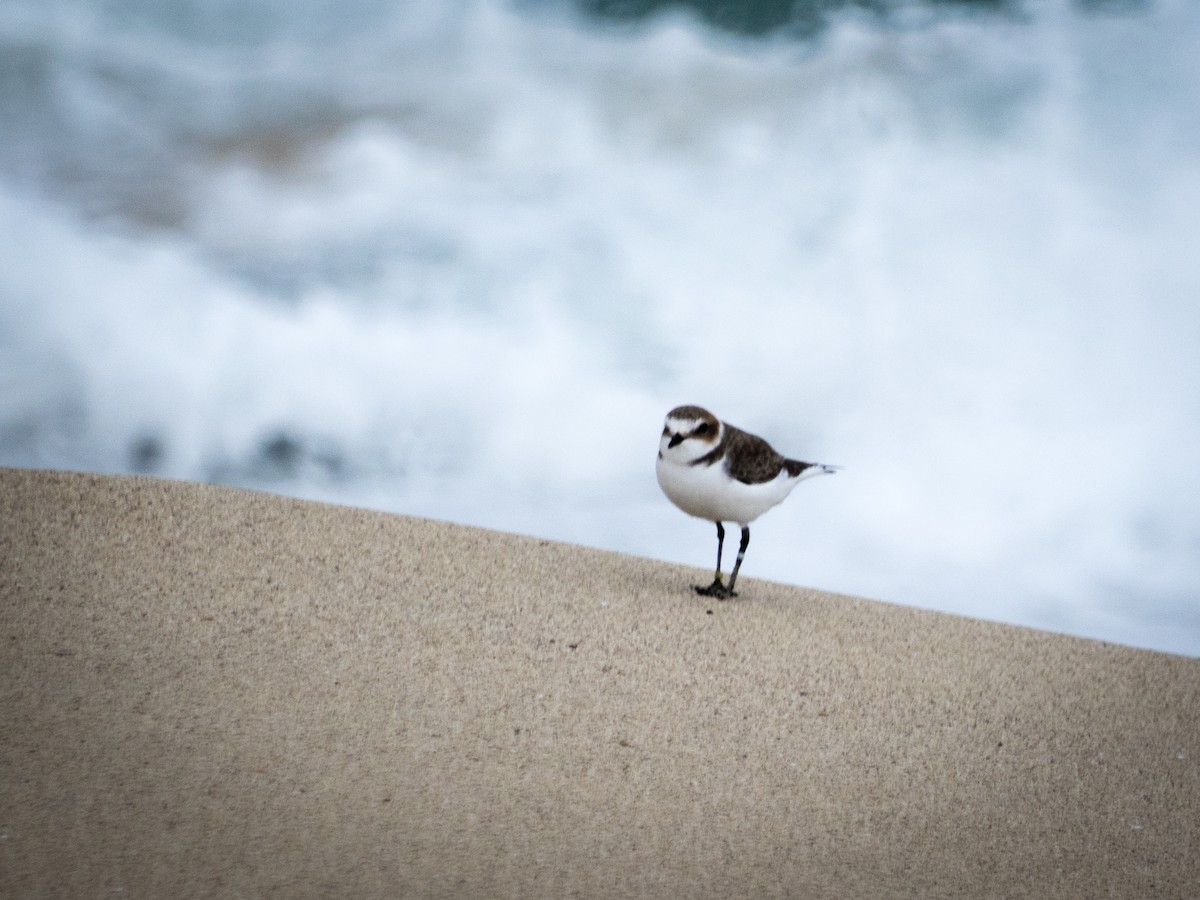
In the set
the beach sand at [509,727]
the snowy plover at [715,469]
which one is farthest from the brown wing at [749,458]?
the beach sand at [509,727]

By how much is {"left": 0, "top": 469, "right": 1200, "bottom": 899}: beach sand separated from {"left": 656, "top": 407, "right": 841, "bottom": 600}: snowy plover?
44 centimetres

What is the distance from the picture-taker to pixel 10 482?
495 centimetres

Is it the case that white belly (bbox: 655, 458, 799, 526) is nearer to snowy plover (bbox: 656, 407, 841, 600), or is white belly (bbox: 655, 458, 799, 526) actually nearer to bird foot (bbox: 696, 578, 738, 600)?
snowy plover (bbox: 656, 407, 841, 600)

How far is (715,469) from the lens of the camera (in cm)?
432

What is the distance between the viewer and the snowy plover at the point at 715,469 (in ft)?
14.1

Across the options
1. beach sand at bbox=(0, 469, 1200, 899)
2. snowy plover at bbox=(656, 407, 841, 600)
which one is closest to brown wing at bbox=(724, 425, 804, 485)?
snowy plover at bbox=(656, 407, 841, 600)

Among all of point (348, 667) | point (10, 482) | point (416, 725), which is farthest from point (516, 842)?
point (10, 482)

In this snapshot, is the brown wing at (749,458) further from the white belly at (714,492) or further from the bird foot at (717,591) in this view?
the bird foot at (717,591)

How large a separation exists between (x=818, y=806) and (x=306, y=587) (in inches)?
85.3

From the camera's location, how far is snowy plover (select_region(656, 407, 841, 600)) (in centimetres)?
431

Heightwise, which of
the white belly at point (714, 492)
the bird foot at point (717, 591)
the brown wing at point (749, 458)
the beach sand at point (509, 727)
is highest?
the brown wing at point (749, 458)

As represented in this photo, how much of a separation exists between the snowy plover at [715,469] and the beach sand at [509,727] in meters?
0.44

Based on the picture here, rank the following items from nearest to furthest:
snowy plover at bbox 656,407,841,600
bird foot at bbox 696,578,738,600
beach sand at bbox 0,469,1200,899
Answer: beach sand at bbox 0,469,1200,899 < snowy plover at bbox 656,407,841,600 < bird foot at bbox 696,578,738,600

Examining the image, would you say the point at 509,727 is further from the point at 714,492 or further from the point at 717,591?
the point at 717,591
